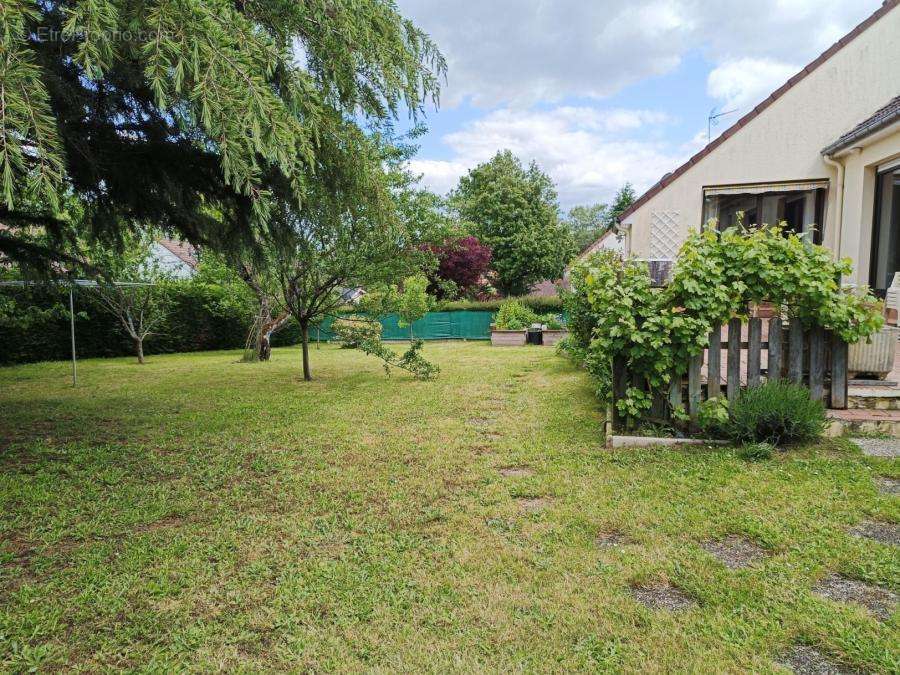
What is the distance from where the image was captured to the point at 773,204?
35.7 feet

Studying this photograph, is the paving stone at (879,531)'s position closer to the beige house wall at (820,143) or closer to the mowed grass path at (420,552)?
the mowed grass path at (420,552)

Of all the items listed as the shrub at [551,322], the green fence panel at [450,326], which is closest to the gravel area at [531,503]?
the shrub at [551,322]

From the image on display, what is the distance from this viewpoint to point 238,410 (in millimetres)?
6609

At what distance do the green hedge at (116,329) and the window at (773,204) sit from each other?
37.0 ft

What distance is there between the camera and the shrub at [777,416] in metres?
3.89

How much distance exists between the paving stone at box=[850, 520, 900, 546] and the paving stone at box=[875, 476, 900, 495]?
45 cm

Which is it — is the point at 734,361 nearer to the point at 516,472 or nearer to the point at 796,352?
the point at 796,352

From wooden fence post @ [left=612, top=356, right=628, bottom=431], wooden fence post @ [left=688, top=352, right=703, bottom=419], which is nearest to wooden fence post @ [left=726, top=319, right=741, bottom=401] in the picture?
wooden fence post @ [left=688, top=352, right=703, bottom=419]

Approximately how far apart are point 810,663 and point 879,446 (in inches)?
111

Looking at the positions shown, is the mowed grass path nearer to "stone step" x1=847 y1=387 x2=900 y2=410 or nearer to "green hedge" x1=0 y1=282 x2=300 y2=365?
"stone step" x1=847 y1=387 x2=900 y2=410

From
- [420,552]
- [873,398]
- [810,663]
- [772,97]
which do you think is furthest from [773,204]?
[420,552]

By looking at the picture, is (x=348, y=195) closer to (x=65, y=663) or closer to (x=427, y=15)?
(x=427, y=15)

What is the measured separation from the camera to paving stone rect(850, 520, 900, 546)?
2545 millimetres

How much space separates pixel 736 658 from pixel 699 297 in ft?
9.40
